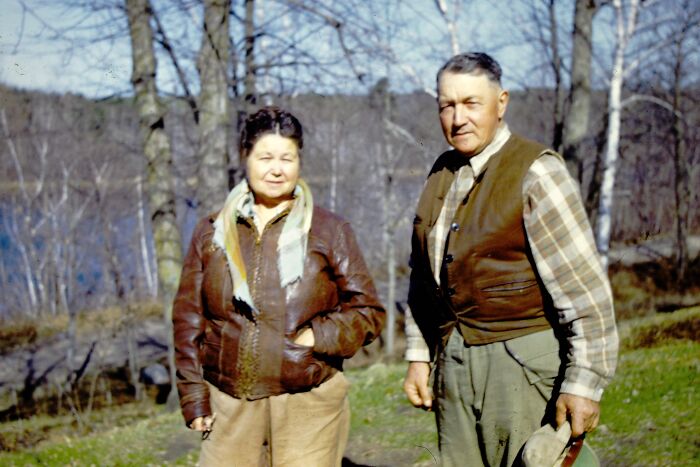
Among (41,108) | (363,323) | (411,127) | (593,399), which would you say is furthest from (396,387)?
(41,108)

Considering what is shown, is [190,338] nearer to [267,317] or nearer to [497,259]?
[267,317]

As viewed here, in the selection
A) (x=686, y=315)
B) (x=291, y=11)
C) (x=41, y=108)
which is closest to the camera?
(x=291, y=11)

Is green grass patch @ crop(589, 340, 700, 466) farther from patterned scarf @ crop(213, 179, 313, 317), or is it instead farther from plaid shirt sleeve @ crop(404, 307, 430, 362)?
patterned scarf @ crop(213, 179, 313, 317)

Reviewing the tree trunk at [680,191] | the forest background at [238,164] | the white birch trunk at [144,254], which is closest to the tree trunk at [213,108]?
the forest background at [238,164]

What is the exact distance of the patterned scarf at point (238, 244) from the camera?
102 inches

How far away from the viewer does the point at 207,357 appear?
2.67 metres

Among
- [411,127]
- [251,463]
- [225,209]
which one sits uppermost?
[411,127]

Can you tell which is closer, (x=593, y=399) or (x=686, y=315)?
(x=593, y=399)

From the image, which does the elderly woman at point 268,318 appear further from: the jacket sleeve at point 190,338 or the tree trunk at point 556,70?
the tree trunk at point 556,70

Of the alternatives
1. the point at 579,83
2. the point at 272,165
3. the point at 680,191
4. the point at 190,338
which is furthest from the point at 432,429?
the point at 680,191

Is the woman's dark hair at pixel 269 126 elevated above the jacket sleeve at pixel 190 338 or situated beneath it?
elevated above

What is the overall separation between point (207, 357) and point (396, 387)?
18.5 ft

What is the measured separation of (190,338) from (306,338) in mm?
472

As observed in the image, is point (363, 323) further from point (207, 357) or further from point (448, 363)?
point (207, 357)
